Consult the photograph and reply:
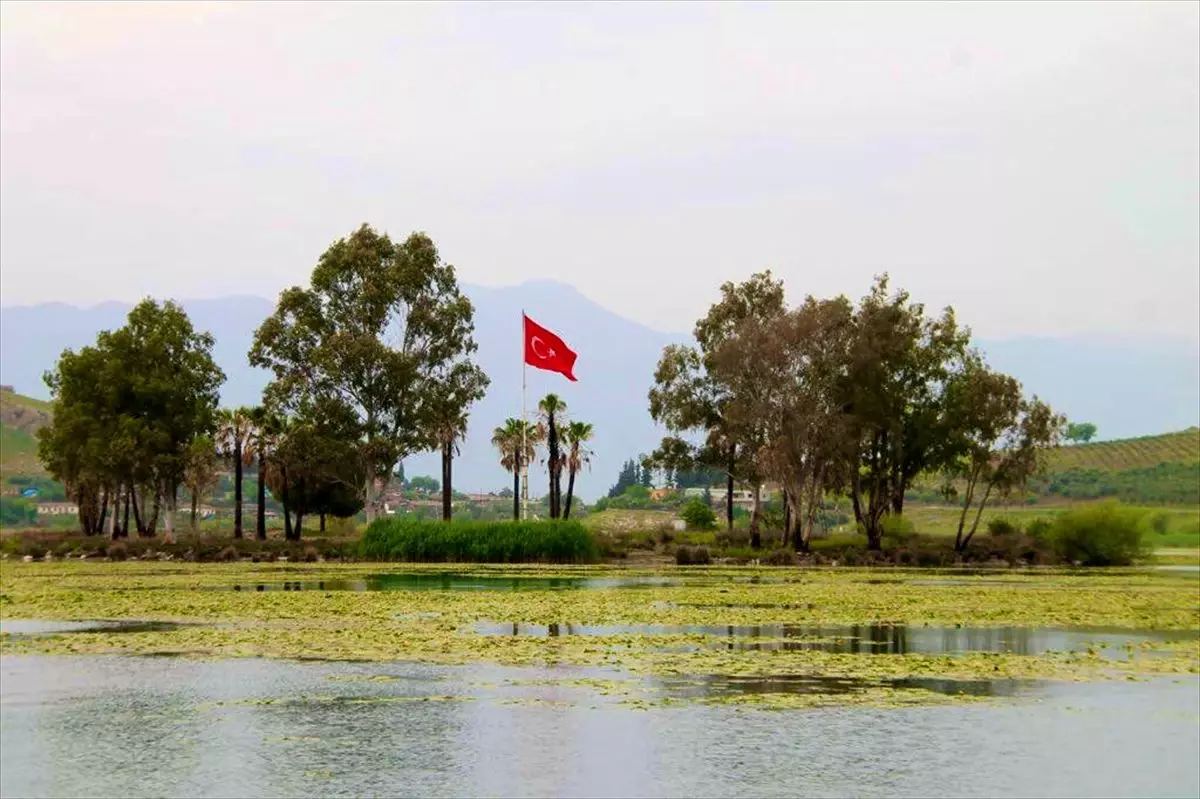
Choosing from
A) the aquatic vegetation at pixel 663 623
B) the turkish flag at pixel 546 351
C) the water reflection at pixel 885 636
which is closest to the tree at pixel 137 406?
the turkish flag at pixel 546 351

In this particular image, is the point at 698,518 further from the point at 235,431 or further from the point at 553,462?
the point at 235,431

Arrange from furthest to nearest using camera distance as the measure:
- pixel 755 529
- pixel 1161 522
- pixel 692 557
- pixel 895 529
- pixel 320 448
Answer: pixel 1161 522 → pixel 895 529 → pixel 320 448 → pixel 755 529 → pixel 692 557

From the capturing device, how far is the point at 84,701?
22.6m

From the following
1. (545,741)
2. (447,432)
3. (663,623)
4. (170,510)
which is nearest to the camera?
(545,741)

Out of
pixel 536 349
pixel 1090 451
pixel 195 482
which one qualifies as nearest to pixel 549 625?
pixel 536 349

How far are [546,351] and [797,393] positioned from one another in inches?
640

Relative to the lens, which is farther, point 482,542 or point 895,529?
point 895,529

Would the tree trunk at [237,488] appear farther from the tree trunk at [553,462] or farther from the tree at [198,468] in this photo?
the tree trunk at [553,462]

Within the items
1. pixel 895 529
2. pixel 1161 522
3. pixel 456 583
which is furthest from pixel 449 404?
pixel 1161 522

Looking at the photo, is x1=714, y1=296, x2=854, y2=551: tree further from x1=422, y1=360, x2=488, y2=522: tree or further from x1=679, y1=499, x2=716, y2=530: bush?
x1=679, y1=499, x2=716, y2=530: bush

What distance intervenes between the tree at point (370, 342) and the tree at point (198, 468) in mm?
5557

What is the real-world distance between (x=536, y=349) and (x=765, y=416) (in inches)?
602

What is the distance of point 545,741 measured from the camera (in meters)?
19.2

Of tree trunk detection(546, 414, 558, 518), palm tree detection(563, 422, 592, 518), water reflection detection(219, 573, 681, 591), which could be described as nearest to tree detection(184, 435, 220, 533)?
tree trunk detection(546, 414, 558, 518)
